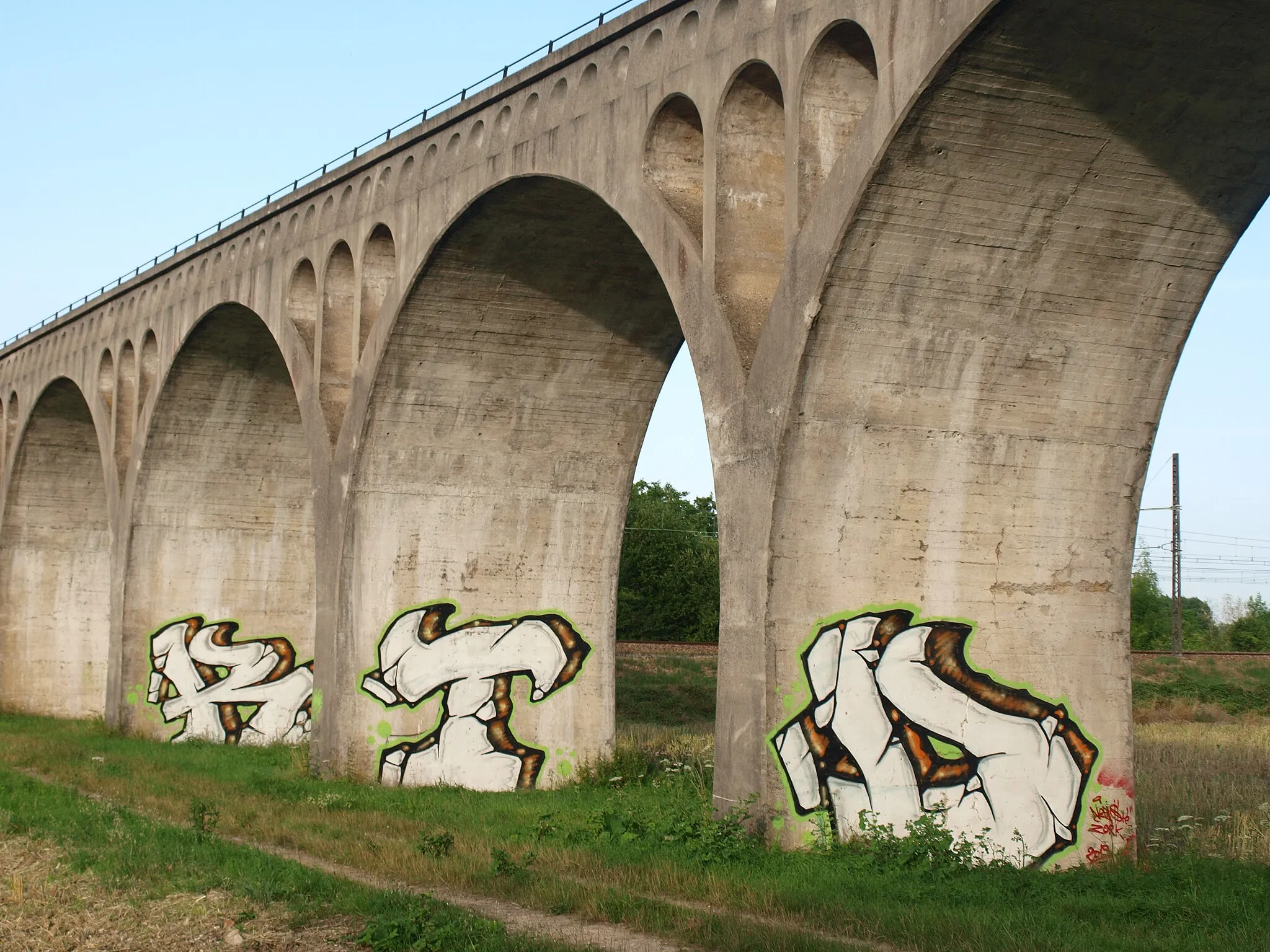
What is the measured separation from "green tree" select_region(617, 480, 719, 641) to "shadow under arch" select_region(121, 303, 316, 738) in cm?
3079

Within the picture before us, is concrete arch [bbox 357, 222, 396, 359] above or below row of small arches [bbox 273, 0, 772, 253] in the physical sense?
below

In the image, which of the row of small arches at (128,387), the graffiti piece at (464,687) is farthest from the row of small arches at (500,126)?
the row of small arches at (128,387)

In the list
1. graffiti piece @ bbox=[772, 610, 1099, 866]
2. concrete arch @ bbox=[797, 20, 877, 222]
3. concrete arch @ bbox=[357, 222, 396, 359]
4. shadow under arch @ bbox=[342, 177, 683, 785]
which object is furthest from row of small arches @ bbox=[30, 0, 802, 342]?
graffiti piece @ bbox=[772, 610, 1099, 866]

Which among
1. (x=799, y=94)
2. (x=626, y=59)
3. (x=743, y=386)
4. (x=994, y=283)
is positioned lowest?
(x=743, y=386)

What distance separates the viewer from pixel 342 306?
18.9m

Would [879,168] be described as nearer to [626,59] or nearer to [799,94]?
[799,94]

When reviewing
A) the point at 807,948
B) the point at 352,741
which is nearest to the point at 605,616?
the point at 352,741

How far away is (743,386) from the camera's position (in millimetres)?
11602

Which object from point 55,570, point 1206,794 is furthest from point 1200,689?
point 55,570

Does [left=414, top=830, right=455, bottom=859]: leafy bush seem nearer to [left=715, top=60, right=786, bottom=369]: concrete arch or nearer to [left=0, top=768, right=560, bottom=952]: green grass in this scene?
[left=0, top=768, right=560, bottom=952]: green grass

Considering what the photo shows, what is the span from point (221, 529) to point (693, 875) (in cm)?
1587

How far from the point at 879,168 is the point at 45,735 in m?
19.4

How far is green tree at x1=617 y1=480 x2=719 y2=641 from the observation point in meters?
56.3

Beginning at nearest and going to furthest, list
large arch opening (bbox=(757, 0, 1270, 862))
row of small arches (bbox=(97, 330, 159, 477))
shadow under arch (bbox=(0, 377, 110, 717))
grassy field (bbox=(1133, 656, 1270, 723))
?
1. large arch opening (bbox=(757, 0, 1270, 862))
2. row of small arches (bbox=(97, 330, 159, 477))
3. shadow under arch (bbox=(0, 377, 110, 717))
4. grassy field (bbox=(1133, 656, 1270, 723))
